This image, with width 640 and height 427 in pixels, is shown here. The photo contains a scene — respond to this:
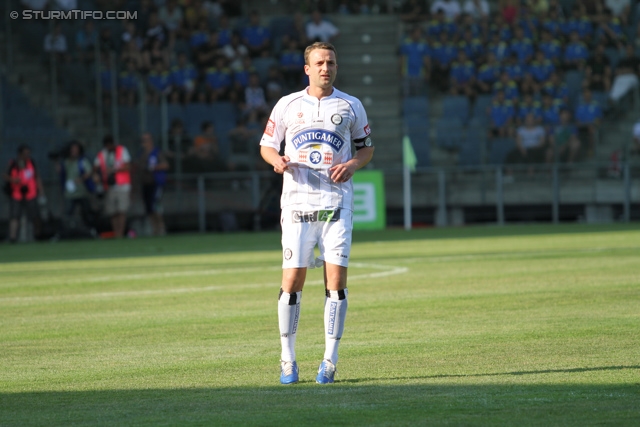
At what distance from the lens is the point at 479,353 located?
8680mm

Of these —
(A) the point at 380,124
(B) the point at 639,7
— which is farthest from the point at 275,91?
(B) the point at 639,7

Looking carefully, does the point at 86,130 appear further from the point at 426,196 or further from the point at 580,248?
the point at 580,248

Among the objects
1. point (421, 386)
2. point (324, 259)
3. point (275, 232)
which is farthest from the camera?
point (275, 232)

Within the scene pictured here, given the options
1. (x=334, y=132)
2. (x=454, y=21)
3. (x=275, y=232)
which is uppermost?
(x=454, y=21)

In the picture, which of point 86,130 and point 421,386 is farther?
point 86,130

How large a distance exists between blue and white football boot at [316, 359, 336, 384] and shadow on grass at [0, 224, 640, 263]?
1415cm

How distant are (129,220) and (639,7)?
661 inches

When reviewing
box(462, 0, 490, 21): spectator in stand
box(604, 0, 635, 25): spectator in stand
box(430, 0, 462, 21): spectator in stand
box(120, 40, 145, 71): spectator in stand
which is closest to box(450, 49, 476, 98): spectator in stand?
box(430, 0, 462, 21): spectator in stand

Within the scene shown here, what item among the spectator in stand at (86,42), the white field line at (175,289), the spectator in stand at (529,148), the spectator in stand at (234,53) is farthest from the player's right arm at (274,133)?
the spectator in stand at (234,53)

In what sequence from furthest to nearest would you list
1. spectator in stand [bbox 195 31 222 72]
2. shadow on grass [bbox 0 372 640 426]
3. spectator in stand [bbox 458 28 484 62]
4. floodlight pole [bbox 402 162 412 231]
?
spectator in stand [bbox 195 31 222 72], spectator in stand [bbox 458 28 484 62], floodlight pole [bbox 402 162 412 231], shadow on grass [bbox 0 372 640 426]

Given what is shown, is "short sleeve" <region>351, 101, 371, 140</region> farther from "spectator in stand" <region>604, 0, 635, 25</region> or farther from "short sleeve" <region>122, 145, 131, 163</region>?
"spectator in stand" <region>604, 0, 635, 25</region>

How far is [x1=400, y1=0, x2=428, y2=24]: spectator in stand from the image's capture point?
35.2m

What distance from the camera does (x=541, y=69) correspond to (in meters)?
32.4

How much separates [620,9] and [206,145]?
13883 millimetres
